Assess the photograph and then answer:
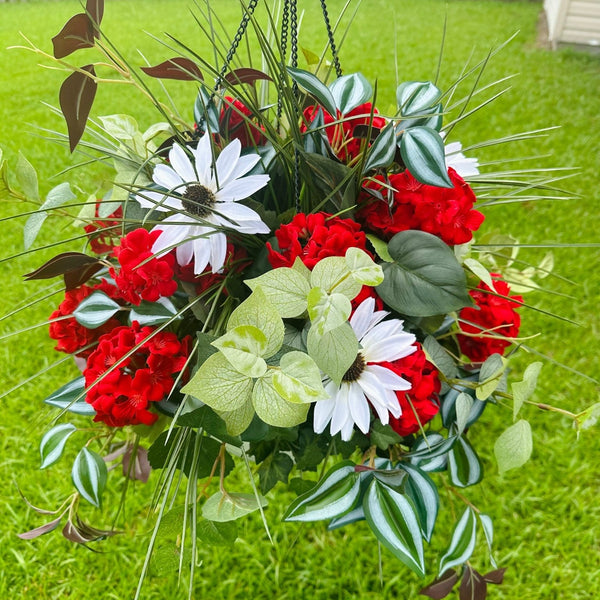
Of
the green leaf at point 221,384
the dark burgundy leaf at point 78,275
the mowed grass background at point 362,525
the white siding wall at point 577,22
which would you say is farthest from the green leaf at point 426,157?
the white siding wall at point 577,22

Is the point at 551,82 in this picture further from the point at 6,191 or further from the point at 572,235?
the point at 6,191

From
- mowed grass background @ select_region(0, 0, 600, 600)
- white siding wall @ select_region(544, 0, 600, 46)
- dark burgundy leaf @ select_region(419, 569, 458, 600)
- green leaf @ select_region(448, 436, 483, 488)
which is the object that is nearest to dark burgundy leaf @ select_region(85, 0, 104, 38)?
mowed grass background @ select_region(0, 0, 600, 600)

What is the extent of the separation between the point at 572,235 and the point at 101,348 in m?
1.98

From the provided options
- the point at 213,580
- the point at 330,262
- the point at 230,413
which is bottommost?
the point at 213,580

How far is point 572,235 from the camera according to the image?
2.16 meters

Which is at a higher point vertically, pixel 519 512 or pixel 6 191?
pixel 6 191

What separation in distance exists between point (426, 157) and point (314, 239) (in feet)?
0.39

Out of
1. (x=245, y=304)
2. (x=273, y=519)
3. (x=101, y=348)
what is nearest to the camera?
(x=245, y=304)

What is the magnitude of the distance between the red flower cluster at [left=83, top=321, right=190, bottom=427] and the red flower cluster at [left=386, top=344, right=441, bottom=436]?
220mm

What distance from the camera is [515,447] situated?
1.80 feet

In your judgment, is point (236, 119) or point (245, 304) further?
point (236, 119)

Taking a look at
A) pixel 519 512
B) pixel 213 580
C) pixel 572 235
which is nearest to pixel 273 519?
pixel 213 580

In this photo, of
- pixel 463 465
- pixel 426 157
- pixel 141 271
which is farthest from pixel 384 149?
pixel 463 465

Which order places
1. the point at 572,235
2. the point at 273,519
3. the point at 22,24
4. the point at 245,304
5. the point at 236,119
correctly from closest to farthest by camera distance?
the point at 245,304 < the point at 236,119 < the point at 273,519 < the point at 572,235 < the point at 22,24
